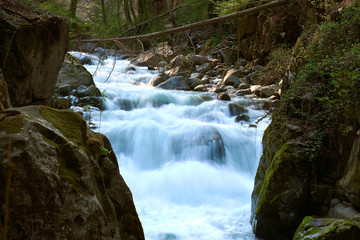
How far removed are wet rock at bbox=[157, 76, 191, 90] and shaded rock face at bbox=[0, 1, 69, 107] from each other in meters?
7.81

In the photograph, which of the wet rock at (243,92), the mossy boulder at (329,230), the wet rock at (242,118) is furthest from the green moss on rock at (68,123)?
the wet rock at (243,92)

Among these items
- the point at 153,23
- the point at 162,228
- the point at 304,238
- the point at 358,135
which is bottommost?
the point at 162,228

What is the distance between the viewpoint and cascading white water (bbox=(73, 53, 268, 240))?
6.00 metres

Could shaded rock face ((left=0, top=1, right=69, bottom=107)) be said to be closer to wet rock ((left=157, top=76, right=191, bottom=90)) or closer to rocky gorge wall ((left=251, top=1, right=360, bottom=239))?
rocky gorge wall ((left=251, top=1, right=360, bottom=239))

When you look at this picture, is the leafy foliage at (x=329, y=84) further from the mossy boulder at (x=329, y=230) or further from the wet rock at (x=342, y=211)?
the mossy boulder at (x=329, y=230)

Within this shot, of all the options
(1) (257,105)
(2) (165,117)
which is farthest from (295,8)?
(2) (165,117)

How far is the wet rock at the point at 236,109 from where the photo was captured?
1024cm

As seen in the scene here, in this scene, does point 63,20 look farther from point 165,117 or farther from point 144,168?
point 165,117

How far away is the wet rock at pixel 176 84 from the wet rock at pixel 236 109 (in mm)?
3514

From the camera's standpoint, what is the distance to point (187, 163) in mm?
7895

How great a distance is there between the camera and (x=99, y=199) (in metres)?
2.90

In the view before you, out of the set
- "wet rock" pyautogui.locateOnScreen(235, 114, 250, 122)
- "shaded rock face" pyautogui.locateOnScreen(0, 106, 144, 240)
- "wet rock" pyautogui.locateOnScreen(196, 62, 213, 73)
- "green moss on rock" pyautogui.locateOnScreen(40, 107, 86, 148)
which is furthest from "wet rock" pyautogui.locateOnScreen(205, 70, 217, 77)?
"shaded rock face" pyautogui.locateOnScreen(0, 106, 144, 240)

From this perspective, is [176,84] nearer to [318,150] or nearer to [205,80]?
[205,80]

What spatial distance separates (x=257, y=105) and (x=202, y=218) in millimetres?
5175
